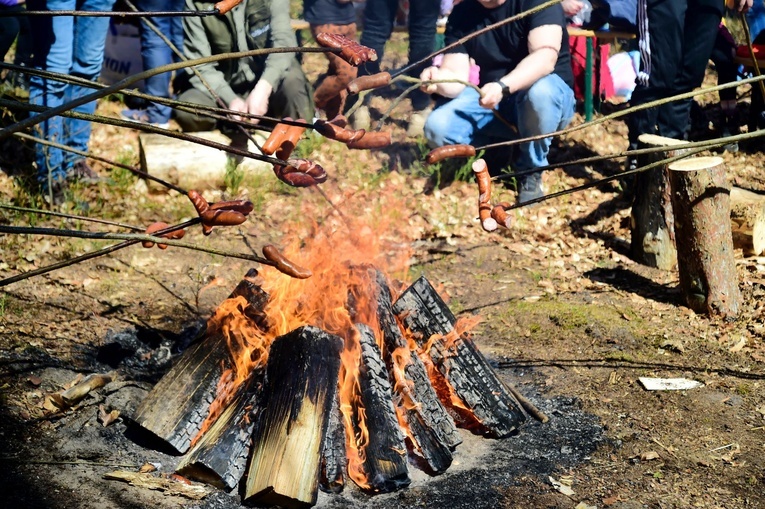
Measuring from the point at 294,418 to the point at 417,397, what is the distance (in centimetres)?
77

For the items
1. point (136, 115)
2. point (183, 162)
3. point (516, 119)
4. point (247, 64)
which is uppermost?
point (247, 64)

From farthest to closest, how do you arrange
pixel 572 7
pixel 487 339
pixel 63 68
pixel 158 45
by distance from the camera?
pixel 572 7 → pixel 158 45 → pixel 63 68 → pixel 487 339

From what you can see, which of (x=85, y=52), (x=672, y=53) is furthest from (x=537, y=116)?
(x=85, y=52)

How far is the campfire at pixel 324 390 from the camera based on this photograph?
12.5 ft

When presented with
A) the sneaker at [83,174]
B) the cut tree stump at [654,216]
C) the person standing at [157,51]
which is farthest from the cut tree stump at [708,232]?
the person standing at [157,51]

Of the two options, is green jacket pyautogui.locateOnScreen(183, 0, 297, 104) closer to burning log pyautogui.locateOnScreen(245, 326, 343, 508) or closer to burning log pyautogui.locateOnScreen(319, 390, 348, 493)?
burning log pyautogui.locateOnScreen(245, 326, 343, 508)

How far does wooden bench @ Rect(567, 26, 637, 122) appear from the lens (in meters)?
9.25

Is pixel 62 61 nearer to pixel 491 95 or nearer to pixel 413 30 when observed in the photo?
pixel 491 95

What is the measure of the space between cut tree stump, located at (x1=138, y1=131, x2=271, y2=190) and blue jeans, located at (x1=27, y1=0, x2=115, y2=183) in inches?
24.7

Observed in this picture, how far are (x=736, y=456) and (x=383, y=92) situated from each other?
7144 mm

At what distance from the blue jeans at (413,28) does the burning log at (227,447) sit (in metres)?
6.10

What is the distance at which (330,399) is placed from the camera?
398 cm

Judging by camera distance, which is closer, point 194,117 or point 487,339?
point 487,339

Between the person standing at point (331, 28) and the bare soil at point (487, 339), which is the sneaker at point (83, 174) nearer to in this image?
the bare soil at point (487, 339)
